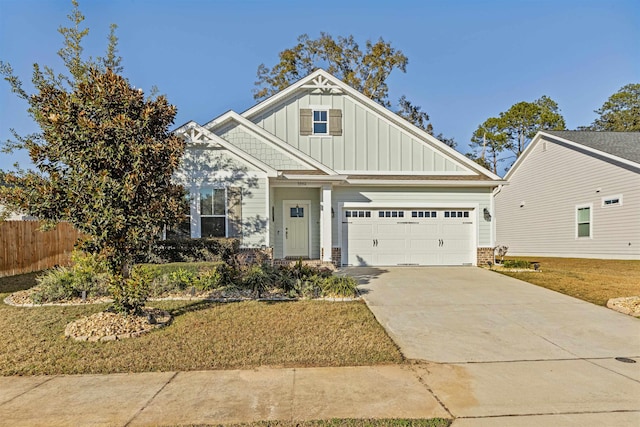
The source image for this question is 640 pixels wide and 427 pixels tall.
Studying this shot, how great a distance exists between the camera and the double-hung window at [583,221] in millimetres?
17922

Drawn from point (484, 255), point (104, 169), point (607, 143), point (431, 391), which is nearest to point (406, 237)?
point (484, 255)

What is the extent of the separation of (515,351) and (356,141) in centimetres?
1045

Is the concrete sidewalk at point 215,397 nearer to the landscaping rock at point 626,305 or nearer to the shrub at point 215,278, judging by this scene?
the shrub at point 215,278

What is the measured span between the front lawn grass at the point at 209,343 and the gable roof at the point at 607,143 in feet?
50.8

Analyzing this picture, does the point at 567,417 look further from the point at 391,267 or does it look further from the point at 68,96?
the point at 391,267

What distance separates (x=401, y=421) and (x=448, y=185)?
11.5 meters

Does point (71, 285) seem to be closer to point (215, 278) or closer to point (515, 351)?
point (215, 278)

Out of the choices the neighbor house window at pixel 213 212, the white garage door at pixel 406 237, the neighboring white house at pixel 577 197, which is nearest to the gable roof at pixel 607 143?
the neighboring white house at pixel 577 197

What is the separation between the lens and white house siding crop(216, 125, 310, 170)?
12.8 meters

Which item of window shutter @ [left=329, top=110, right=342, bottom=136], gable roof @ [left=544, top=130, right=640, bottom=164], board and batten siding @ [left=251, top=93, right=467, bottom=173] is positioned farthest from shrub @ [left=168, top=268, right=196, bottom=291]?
gable roof @ [left=544, top=130, right=640, bottom=164]

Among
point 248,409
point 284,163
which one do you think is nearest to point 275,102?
point 284,163

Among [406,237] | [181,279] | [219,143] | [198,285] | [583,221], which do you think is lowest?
[198,285]

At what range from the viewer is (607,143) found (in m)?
17.9

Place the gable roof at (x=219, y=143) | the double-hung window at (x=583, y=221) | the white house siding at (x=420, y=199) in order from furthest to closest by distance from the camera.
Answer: the double-hung window at (x=583, y=221) < the white house siding at (x=420, y=199) < the gable roof at (x=219, y=143)
